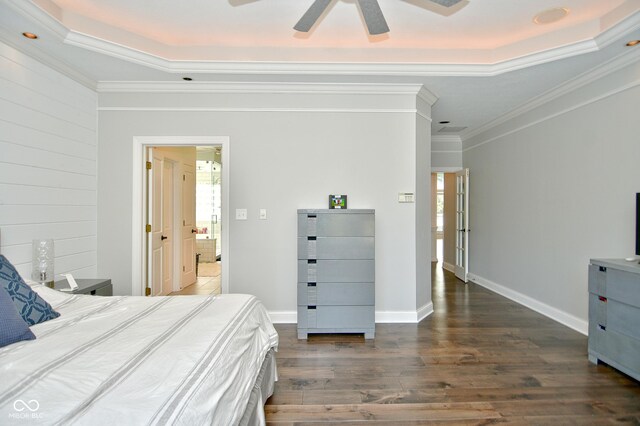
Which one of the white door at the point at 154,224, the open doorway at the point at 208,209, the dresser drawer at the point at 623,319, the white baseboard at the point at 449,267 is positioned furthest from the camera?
the open doorway at the point at 208,209

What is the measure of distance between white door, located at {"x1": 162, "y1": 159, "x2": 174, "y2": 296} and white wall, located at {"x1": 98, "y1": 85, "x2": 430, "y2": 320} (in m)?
0.92

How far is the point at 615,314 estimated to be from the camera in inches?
94.8

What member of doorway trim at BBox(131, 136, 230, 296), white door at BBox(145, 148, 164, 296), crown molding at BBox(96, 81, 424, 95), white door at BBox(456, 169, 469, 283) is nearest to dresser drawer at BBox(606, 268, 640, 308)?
crown molding at BBox(96, 81, 424, 95)

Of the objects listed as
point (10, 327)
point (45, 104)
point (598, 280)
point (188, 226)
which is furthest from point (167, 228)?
point (598, 280)

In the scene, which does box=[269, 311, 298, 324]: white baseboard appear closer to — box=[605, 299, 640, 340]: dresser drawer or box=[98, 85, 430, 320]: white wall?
box=[98, 85, 430, 320]: white wall

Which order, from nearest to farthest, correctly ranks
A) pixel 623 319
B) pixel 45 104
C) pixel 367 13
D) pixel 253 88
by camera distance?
pixel 367 13
pixel 623 319
pixel 45 104
pixel 253 88

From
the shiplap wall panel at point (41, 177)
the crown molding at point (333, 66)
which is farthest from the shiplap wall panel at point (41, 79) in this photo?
the shiplap wall panel at point (41, 177)

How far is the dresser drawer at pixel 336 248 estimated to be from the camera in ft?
10.3

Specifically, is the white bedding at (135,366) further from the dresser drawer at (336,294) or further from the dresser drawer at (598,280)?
the dresser drawer at (598,280)

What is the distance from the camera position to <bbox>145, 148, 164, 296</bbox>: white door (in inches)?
145

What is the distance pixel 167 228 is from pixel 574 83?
5193mm

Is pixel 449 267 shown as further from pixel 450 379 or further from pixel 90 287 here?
pixel 90 287

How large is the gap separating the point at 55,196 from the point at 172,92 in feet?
4.98

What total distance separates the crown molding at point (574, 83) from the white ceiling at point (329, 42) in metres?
0.08
